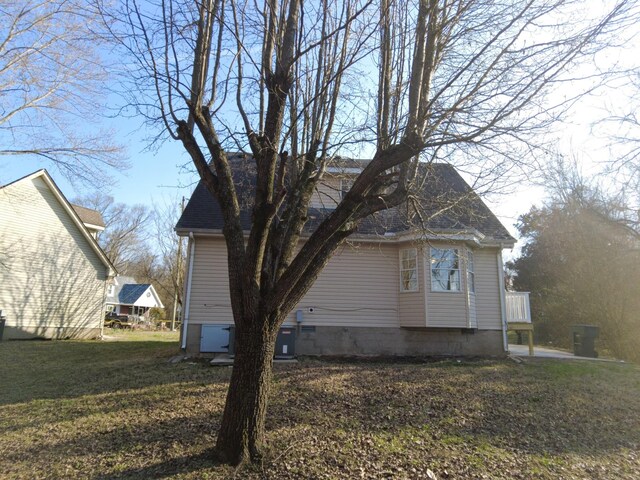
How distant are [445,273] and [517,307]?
287 centimetres

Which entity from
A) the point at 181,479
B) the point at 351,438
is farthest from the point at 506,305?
the point at 181,479

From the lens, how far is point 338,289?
1163 centimetres

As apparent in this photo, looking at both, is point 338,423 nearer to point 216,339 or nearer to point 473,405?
point 473,405

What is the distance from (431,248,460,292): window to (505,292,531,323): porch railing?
2225mm

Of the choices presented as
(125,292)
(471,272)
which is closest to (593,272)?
(471,272)

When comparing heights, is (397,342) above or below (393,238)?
below

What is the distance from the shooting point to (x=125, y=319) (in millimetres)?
37000

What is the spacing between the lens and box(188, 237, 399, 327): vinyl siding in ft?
36.2

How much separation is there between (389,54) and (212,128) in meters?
2.55

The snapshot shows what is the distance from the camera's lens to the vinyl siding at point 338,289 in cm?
1105

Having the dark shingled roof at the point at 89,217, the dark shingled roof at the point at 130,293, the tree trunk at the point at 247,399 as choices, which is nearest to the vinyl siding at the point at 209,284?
the tree trunk at the point at 247,399

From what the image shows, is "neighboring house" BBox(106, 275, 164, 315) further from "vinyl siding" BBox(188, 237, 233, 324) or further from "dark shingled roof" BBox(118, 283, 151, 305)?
"vinyl siding" BBox(188, 237, 233, 324)

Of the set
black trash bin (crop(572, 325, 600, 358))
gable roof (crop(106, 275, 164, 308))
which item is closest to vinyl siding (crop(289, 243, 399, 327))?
black trash bin (crop(572, 325, 600, 358))

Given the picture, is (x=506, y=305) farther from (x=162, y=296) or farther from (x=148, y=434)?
(x=162, y=296)
